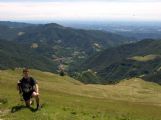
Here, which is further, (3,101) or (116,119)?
(3,101)

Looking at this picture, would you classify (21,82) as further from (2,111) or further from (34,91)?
(2,111)

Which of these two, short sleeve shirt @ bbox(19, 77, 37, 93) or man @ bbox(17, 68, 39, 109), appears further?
short sleeve shirt @ bbox(19, 77, 37, 93)

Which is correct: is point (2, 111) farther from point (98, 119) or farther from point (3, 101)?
point (98, 119)

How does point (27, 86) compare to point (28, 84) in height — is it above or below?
below

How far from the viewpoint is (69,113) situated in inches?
1314

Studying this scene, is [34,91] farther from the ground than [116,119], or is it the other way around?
[34,91]

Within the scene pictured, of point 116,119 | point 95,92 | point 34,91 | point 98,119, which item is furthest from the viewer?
point 95,92

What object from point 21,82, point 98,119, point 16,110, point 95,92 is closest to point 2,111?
point 16,110

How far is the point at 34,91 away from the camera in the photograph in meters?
30.1

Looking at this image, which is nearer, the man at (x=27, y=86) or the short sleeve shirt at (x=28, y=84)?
the man at (x=27, y=86)

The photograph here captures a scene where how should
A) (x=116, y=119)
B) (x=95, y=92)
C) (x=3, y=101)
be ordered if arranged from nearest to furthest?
(x=116, y=119), (x=3, y=101), (x=95, y=92)

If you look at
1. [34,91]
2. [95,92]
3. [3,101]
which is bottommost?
[95,92]

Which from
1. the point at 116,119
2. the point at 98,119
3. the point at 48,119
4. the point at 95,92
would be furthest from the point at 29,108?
the point at 95,92

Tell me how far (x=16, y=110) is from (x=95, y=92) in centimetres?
9217
